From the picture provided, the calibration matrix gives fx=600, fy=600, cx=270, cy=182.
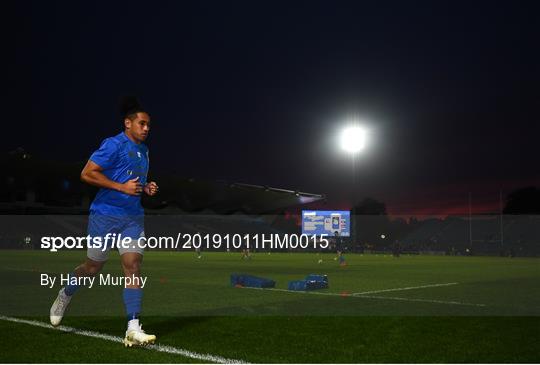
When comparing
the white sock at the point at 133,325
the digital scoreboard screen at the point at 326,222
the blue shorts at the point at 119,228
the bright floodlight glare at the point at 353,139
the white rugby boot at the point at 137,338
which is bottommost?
the white rugby boot at the point at 137,338

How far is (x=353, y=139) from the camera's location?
2361 inches

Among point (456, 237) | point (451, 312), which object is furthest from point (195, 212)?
point (451, 312)

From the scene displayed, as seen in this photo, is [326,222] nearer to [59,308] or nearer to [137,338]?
[59,308]

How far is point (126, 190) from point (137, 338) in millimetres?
1523

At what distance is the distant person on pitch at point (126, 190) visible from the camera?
634cm

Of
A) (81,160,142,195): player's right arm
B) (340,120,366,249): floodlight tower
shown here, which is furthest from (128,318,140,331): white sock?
(340,120,366,249): floodlight tower

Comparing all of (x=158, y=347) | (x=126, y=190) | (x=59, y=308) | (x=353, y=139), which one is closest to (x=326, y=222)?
(x=353, y=139)

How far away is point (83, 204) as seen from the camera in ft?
219

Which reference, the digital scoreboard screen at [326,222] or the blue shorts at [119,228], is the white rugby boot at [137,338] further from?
the digital scoreboard screen at [326,222]

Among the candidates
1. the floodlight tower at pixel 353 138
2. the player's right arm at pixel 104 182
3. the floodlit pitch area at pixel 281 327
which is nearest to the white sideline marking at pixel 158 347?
the floodlit pitch area at pixel 281 327

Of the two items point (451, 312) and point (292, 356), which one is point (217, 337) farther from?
point (451, 312)

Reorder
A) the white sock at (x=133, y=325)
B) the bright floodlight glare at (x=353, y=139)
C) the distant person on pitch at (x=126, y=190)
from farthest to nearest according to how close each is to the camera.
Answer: the bright floodlight glare at (x=353, y=139), the distant person on pitch at (x=126, y=190), the white sock at (x=133, y=325)

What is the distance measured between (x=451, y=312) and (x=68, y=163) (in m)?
47.9

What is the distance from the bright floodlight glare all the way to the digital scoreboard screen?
672cm
